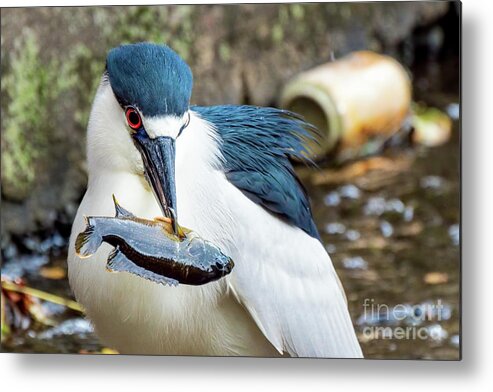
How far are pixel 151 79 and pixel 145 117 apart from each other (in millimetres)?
88

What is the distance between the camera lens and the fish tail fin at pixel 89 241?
7.27ft

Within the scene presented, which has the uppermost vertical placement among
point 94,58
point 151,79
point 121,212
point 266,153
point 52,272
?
point 94,58

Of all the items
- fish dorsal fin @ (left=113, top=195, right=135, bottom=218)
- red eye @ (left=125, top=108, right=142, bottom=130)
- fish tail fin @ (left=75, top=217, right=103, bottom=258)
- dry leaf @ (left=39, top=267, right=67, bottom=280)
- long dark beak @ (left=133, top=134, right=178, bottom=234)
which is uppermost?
red eye @ (left=125, top=108, right=142, bottom=130)

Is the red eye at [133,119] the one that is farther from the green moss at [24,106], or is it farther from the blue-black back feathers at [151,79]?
the green moss at [24,106]

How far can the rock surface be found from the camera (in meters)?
2.40

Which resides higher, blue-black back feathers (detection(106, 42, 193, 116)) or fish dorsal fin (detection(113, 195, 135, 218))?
blue-black back feathers (detection(106, 42, 193, 116))

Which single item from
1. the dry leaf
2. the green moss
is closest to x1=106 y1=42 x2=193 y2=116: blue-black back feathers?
the green moss

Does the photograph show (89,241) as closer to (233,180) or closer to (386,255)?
(233,180)

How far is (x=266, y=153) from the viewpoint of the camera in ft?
7.40

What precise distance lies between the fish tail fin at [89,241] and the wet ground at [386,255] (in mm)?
206

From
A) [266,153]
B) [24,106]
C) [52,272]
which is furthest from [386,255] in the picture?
[24,106]

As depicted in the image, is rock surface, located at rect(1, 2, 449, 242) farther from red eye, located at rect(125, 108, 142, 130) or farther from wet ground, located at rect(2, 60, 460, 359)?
red eye, located at rect(125, 108, 142, 130)

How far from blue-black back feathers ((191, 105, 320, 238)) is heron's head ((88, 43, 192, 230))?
0.12 meters

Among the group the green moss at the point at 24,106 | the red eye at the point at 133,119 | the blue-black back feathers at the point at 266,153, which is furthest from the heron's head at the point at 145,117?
the green moss at the point at 24,106
